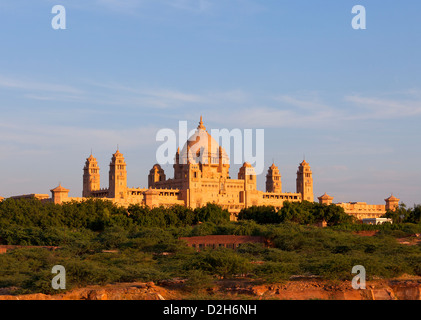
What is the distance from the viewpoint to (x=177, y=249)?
51812 mm

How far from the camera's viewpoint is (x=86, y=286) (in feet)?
→ 115

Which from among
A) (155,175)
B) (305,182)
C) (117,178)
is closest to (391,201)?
(305,182)

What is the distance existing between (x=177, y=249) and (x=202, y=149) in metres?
64.3

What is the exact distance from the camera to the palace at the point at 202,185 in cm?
10498

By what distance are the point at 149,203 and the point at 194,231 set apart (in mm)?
36441

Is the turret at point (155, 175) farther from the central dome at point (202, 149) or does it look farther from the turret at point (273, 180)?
the turret at point (273, 180)

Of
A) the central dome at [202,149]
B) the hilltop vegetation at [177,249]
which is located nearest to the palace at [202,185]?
the central dome at [202,149]

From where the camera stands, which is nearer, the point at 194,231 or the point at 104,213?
the point at 194,231

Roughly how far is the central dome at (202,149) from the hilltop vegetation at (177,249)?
19506 millimetres
